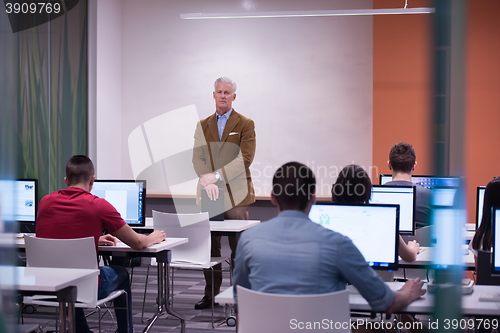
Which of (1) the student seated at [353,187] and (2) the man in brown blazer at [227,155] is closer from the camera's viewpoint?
(1) the student seated at [353,187]

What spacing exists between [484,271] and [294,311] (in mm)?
1639

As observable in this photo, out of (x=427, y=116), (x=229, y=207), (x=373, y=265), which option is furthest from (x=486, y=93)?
(x=427, y=116)

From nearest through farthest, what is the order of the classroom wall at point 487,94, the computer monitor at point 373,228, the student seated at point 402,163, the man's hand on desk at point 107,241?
the computer monitor at point 373,228
the man's hand on desk at point 107,241
the student seated at point 402,163
the classroom wall at point 487,94

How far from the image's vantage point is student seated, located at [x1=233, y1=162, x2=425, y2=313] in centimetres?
187

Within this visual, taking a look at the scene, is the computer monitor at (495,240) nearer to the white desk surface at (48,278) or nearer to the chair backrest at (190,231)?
the white desk surface at (48,278)

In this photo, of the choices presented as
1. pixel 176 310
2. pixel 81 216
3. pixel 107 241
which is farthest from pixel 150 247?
pixel 176 310

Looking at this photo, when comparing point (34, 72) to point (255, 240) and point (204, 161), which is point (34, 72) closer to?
point (204, 161)

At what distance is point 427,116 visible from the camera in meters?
0.85

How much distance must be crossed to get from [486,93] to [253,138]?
10.6 feet

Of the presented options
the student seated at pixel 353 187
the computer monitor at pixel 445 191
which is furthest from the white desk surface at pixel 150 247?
the computer monitor at pixel 445 191

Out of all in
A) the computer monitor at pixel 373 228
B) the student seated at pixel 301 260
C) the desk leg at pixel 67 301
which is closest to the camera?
the student seated at pixel 301 260

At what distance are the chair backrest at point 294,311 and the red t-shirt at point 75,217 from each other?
1636mm

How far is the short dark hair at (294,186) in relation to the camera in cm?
199

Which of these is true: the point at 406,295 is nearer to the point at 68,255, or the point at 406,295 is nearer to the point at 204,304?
the point at 68,255
